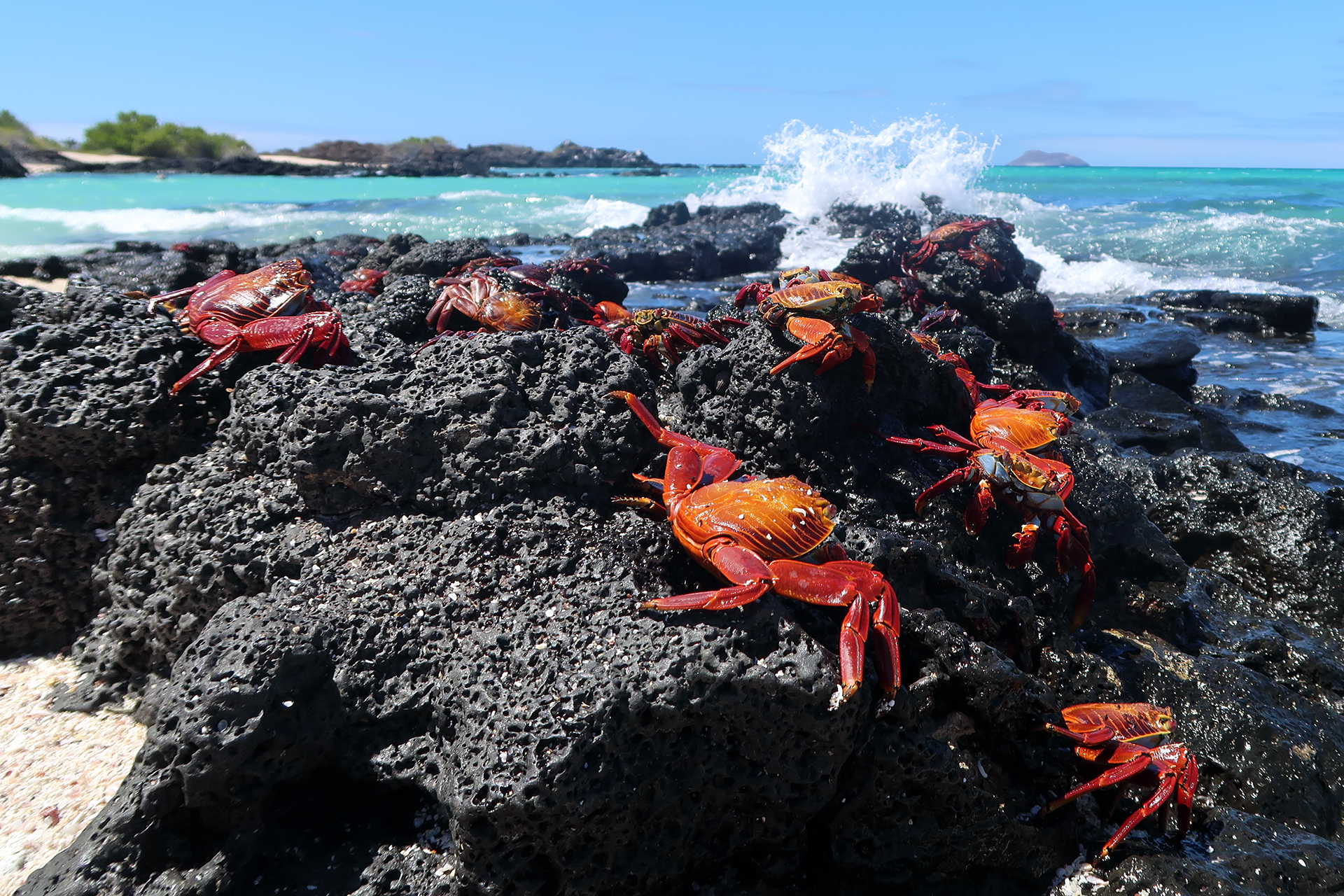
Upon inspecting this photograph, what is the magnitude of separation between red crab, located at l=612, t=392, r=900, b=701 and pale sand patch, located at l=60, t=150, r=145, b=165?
67.7 m

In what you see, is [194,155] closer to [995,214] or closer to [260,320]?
[995,214]

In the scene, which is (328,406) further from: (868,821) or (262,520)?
(868,821)

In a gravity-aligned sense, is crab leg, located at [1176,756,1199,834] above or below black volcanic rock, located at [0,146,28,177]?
below

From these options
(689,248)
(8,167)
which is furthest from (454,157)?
(689,248)

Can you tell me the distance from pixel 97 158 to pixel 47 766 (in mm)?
74661

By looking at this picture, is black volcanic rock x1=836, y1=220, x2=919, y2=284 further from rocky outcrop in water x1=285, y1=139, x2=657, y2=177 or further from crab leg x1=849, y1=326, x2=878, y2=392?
rocky outcrop in water x1=285, y1=139, x2=657, y2=177

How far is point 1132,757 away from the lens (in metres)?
2.92

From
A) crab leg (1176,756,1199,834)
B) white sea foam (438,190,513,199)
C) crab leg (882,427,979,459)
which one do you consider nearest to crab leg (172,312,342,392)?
crab leg (882,427,979,459)

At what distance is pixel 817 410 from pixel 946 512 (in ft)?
2.83

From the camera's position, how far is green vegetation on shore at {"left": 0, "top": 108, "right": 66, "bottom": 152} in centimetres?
5612

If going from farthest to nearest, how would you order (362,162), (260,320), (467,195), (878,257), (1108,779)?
1. (362,162)
2. (467,195)
3. (878,257)
4. (260,320)
5. (1108,779)

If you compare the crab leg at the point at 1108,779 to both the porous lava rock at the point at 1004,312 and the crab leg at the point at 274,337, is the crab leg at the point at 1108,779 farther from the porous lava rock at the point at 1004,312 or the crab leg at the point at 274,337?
the porous lava rock at the point at 1004,312

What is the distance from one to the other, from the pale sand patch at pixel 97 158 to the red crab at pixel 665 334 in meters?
64.6

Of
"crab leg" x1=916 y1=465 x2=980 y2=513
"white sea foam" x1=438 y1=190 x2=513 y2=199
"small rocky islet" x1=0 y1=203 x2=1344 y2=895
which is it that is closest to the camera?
"small rocky islet" x1=0 y1=203 x2=1344 y2=895
